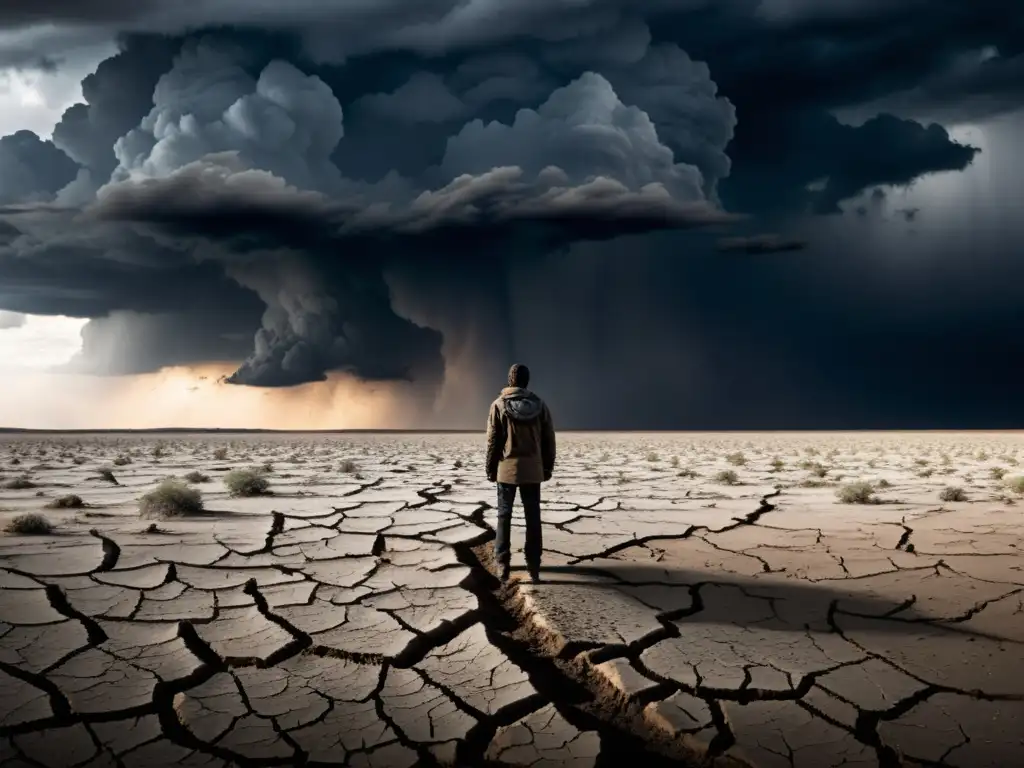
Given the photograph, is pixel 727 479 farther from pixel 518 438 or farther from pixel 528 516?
pixel 518 438

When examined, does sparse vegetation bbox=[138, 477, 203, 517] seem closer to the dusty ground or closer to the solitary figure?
the dusty ground

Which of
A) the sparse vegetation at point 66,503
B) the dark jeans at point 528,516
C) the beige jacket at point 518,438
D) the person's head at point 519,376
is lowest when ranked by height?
the sparse vegetation at point 66,503

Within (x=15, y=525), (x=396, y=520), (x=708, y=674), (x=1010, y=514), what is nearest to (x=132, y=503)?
(x=15, y=525)

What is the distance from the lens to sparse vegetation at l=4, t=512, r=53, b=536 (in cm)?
575

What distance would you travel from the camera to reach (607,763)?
2.50 m

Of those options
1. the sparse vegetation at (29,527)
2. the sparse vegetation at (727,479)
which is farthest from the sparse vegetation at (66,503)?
the sparse vegetation at (727,479)

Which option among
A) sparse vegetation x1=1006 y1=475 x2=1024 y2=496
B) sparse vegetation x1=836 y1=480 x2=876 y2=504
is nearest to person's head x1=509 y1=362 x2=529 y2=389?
sparse vegetation x1=836 y1=480 x2=876 y2=504

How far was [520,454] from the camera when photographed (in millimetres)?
4340

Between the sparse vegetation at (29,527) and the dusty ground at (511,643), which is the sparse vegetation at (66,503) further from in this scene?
the sparse vegetation at (29,527)

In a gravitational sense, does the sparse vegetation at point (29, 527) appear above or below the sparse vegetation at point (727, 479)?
above

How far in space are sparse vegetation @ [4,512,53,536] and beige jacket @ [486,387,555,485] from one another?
4.04 metres

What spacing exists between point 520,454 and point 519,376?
0.51 metres

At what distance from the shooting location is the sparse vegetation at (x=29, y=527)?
5750mm

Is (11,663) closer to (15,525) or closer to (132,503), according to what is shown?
(15,525)
